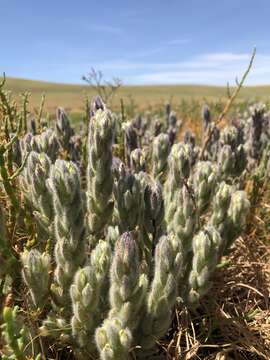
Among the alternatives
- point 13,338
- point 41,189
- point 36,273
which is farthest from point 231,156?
point 13,338

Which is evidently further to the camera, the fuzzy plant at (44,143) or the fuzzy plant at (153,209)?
the fuzzy plant at (44,143)

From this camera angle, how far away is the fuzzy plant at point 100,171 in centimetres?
205

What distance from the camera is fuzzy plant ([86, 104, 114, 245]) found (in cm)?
205

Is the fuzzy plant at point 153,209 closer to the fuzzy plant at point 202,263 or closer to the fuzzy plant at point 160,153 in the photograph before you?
the fuzzy plant at point 202,263

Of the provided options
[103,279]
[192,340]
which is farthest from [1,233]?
[192,340]

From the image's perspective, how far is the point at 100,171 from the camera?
2.10m

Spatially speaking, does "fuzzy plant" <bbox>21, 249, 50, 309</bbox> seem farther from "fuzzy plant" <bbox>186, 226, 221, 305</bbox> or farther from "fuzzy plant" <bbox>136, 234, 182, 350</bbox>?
"fuzzy plant" <bbox>186, 226, 221, 305</bbox>

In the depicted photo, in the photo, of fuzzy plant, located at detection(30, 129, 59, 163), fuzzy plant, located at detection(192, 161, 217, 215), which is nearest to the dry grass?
fuzzy plant, located at detection(192, 161, 217, 215)

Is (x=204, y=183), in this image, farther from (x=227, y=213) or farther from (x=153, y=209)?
(x=153, y=209)

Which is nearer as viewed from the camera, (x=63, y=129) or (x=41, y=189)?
(x=41, y=189)

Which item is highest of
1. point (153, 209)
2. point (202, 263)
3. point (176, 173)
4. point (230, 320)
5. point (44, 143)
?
point (44, 143)

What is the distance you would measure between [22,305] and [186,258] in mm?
834

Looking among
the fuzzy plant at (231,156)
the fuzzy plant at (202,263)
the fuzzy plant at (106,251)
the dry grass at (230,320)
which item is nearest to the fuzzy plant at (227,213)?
the fuzzy plant at (106,251)

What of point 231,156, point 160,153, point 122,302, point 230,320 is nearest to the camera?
point 122,302
